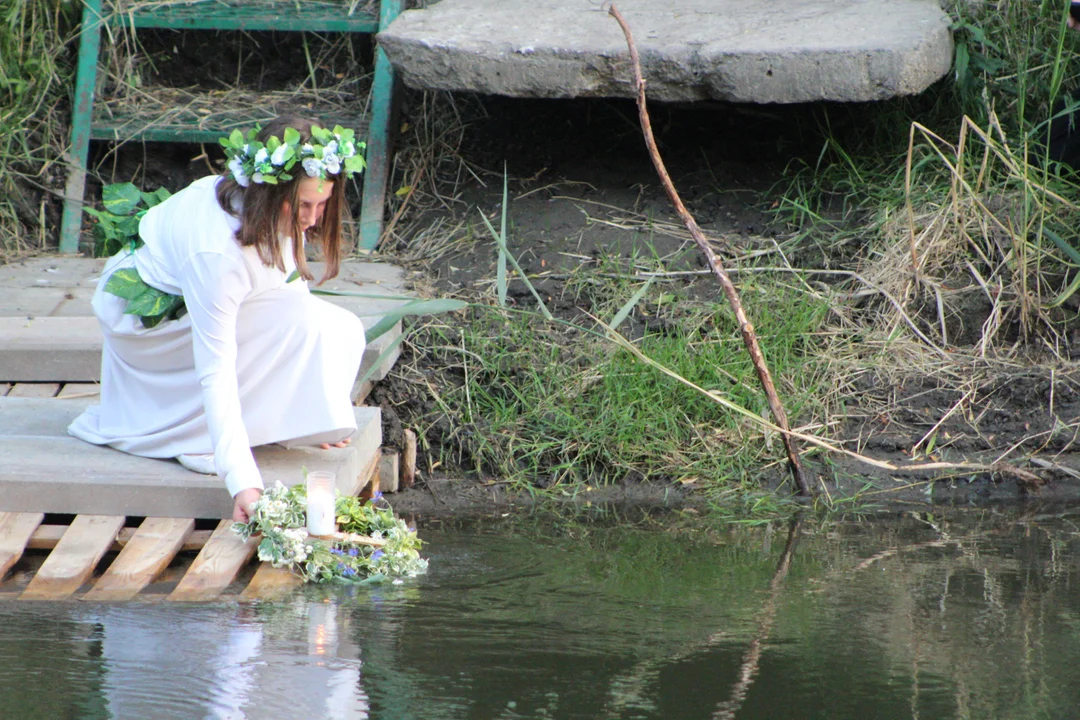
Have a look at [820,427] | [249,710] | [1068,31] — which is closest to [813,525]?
[820,427]

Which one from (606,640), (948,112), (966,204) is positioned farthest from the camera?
(948,112)

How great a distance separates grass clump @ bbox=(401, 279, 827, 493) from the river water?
0.60m

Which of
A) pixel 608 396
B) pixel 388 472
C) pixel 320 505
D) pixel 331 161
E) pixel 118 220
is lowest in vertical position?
pixel 388 472

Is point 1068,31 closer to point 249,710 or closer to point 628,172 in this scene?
point 628,172

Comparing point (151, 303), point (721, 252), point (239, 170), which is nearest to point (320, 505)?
point (151, 303)

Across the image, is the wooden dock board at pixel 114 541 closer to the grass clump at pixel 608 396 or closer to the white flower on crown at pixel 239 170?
the white flower on crown at pixel 239 170

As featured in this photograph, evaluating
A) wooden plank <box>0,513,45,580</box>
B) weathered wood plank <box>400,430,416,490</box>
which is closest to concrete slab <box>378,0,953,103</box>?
weathered wood plank <box>400,430,416,490</box>

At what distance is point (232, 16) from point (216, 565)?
11.0 ft

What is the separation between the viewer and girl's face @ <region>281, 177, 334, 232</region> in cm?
278

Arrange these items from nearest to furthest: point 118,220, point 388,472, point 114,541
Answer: point 114,541 < point 118,220 < point 388,472

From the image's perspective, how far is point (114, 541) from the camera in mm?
2961

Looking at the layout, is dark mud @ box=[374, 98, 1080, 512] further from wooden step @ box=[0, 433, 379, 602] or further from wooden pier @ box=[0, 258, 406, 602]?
wooden step @ box=[0, 433, 379, 602]

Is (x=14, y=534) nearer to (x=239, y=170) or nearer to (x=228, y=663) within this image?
(x=228, y=663)

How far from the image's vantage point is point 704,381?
410 centimetres
